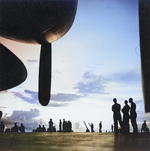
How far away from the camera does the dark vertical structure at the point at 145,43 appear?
12.0ft

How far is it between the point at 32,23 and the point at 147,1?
2324mm

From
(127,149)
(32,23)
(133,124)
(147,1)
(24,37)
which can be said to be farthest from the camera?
(24,37)

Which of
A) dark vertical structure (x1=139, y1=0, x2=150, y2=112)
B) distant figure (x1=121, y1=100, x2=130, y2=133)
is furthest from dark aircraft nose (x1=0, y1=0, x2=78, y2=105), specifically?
distant figure (x1=121, y1=100, x2=130, y2=133)

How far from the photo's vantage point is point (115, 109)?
4379 mm

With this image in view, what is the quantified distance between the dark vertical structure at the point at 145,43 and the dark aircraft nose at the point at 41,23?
151 cm

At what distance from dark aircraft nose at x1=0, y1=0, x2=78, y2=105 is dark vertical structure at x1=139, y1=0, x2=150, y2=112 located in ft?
4.95

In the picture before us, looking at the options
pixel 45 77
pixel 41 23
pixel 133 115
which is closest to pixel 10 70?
pixel 45 77

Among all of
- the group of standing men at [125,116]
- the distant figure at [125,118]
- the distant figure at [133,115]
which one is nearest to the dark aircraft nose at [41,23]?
the group of standing men at [125,116]

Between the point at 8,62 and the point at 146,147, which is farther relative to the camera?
the point at 8,62

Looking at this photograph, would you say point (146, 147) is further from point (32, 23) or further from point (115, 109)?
point (32, 23)

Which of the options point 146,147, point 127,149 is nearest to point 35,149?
point 127,149

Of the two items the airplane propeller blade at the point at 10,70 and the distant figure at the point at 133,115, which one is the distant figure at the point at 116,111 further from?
the airplane propeller blade at the point at 10,70

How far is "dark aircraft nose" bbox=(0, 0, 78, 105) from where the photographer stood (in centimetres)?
440

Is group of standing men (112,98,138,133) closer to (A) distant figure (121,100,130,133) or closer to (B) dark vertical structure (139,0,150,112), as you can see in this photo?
(A) distant figure (121,100,130,133)
